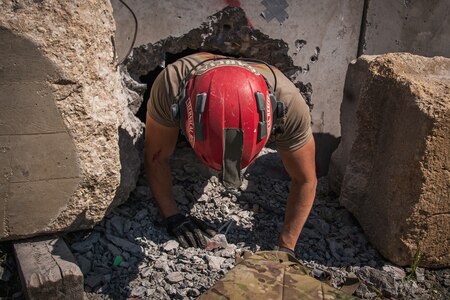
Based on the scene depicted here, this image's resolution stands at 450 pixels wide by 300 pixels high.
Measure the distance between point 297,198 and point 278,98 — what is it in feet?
2.26

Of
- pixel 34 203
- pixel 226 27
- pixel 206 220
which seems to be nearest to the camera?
pixel 34 203

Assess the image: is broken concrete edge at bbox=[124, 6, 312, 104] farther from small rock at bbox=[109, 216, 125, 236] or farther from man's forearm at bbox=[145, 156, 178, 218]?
small rock at bbox=[109, 216, 125, 236]

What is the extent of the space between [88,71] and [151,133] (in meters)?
0.60

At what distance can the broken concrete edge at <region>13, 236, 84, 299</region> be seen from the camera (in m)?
2.42

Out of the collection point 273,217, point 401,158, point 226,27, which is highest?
point 226,27

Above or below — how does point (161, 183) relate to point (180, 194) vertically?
above

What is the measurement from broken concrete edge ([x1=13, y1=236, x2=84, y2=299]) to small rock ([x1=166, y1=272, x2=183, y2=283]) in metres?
0.47

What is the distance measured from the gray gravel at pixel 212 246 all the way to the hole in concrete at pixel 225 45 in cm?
74

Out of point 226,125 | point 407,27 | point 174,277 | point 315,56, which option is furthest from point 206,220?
point 407,27

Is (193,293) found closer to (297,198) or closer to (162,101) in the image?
(297,198)

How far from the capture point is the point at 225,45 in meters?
3.61

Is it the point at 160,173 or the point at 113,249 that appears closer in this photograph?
the point at 113,249

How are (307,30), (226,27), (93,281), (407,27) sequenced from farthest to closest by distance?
1. (407,27)
2. (307,30)
3. (226,27)
4. (93,281)

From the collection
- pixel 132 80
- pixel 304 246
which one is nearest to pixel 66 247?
pixel 132 80
